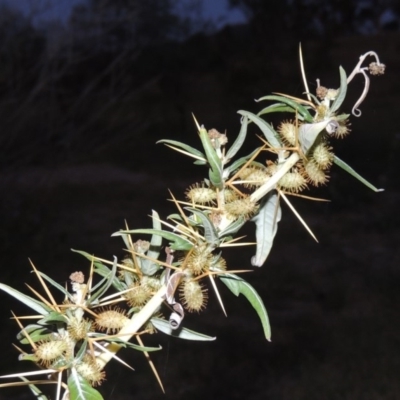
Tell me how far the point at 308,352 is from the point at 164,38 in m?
1.45

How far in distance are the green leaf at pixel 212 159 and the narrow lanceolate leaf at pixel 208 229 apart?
14mm

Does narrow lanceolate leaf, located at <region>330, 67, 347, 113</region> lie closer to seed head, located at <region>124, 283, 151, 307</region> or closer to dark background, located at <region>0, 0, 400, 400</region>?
seed head, located at <region>124, 283, 151, 307</region>

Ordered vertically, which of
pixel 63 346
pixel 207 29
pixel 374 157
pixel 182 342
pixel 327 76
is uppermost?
pixel 63 346

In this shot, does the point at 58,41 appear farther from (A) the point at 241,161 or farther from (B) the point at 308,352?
(A) the point at 241,161

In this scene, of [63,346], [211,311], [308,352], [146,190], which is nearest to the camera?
[63,346]

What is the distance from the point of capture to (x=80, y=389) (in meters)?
0.21

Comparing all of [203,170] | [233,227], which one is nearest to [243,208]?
[233,227]

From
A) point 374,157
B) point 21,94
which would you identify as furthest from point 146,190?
point 374,157

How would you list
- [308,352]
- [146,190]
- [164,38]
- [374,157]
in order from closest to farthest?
[308,352] → [374,157] → [164,38] → [146,190]

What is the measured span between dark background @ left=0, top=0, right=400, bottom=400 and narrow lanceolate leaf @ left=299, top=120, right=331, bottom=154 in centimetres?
191

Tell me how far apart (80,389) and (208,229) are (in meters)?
0.07

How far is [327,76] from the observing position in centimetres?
259

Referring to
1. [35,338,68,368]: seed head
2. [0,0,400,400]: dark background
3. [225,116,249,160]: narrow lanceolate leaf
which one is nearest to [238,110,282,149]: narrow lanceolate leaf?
[225,116,249,160]: narrow lanceolate leaf

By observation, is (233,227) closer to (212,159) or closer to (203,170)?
(212,159)
